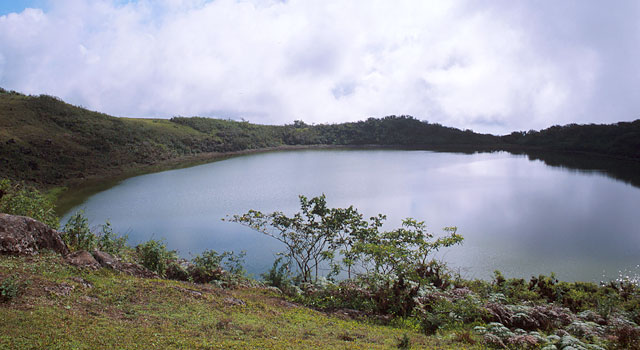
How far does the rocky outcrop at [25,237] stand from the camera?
6.66m

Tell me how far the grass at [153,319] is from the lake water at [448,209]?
613 centimetres

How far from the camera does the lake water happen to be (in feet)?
44.9

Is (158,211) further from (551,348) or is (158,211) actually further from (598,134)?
(598,134)

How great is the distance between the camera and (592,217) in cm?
1941

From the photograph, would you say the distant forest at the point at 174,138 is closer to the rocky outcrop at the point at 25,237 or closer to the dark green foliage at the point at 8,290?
the rocky outcrop at the point at 25,237

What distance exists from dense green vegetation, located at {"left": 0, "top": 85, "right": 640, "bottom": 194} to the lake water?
6.57 meters

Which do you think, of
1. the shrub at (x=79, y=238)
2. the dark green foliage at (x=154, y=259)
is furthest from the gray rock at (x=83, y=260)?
the shrub at (x=79, y=238)

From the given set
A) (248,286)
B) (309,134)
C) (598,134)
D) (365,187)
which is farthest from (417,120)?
(248,286)

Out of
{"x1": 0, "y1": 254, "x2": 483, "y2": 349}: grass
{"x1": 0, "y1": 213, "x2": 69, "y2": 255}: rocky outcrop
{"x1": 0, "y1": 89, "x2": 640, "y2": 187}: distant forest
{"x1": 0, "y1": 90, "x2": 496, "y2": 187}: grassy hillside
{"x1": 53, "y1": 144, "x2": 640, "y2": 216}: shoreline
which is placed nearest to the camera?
{"x1": 0, "y1": 254, "x2": 483, "y2": 349}: grass

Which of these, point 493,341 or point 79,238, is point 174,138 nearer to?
point 79,238

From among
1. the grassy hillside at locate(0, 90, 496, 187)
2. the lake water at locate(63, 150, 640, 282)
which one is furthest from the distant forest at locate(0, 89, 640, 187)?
the lake water at locate(63, 150, 640, 282)

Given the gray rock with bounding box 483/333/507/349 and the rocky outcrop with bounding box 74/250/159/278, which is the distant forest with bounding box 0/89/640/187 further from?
the gray rock with bounding box 483/333/507/349

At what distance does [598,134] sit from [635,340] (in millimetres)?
59389

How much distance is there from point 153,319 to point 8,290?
184 centimetres
